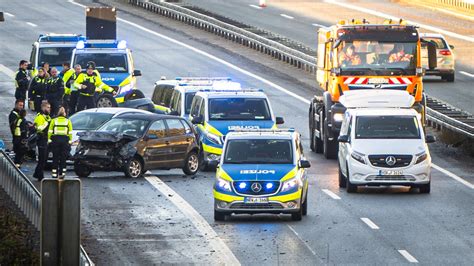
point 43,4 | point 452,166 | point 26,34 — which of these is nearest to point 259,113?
point 452,166

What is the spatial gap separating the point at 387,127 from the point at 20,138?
799 centimetres

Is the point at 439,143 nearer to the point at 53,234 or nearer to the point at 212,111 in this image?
the point at 212,111

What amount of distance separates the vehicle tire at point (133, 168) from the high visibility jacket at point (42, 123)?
1857 mm

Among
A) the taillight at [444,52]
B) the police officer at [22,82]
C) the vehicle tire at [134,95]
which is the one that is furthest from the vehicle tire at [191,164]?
the taillight at [444,52]

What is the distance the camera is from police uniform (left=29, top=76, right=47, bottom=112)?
44.0 meters

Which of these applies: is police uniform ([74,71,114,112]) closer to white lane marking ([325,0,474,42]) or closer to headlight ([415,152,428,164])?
headlight ([415,152,428,164])

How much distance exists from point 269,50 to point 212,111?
80.5ft

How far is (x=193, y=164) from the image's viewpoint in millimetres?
36781

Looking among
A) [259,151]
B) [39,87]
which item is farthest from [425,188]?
[39,87]

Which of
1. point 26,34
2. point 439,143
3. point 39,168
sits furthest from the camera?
point 26,34

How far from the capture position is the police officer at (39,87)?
43969mm

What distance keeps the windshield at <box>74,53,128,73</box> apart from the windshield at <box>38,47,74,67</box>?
9.46ft

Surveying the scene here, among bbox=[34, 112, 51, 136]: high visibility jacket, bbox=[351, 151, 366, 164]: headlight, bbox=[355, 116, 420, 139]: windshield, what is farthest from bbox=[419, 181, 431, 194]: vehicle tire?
bbox=[34, 112, 51, 136]: high visibility jacket

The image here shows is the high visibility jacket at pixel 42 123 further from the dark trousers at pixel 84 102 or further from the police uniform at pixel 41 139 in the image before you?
the dark trousers at pixel 84 102
